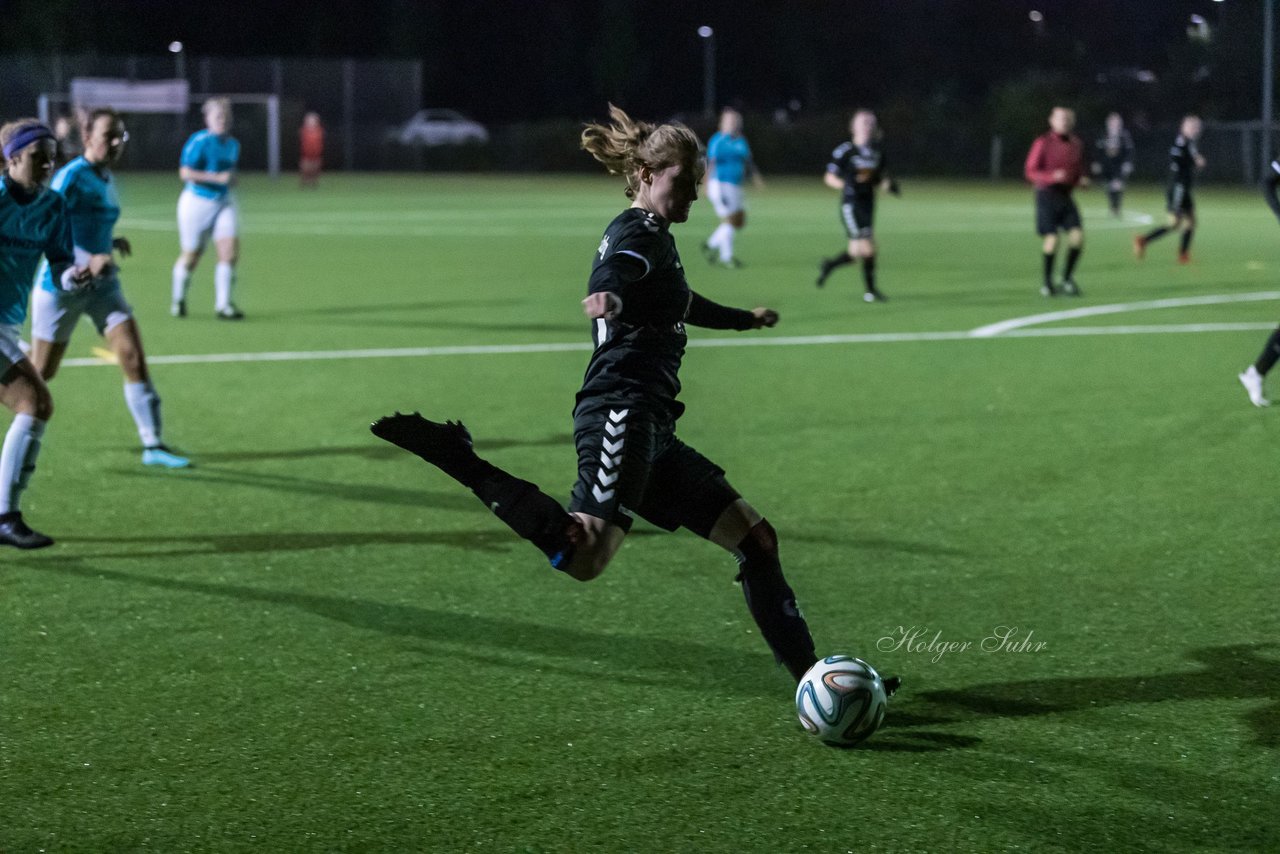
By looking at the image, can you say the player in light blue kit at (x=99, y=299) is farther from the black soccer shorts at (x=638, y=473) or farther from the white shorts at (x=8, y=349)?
the black soccer shorts at (x=638, y=473)

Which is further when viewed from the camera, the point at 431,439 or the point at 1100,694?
the point at 1100,694

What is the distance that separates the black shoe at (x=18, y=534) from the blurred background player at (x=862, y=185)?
41.2ft

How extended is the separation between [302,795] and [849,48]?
91.9 m

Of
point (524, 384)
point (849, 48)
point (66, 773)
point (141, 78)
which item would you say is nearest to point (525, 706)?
point (66, 773)

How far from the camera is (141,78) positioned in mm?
58750

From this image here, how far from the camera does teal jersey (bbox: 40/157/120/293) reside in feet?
30.7

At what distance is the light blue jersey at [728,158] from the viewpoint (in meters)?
23.6

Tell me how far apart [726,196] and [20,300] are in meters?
16.5

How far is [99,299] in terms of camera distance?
9.20 metres

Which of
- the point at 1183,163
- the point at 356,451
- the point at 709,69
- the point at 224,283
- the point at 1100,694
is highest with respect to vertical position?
the point at 709,69

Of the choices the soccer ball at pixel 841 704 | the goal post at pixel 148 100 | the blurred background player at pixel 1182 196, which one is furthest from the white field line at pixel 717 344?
the goal post at pixel 148 100

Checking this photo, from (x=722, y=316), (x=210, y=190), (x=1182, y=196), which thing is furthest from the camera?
(x=1182, y=196)

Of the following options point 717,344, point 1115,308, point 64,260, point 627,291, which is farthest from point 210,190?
point 627,291

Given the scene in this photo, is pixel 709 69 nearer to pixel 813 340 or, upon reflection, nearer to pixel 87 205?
pixel 813 340
